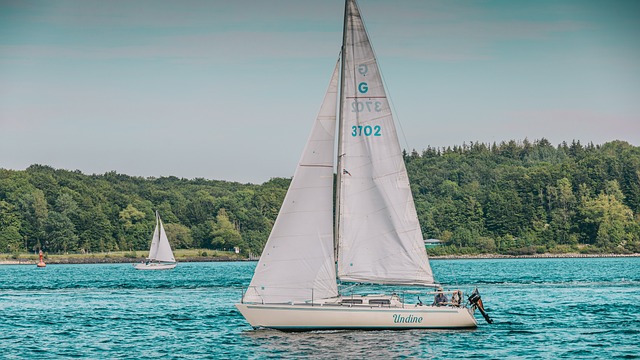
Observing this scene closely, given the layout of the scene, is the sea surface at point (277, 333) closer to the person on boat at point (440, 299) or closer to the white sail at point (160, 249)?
the person on boat at point (440, 299)

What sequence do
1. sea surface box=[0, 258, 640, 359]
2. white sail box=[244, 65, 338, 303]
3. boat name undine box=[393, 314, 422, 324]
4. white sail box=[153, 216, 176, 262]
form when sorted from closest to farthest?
sea surface box=[0, 258, 640, 359] → boat name undine box=[393, 314, 422, 324] → white sail box=[244, 65, 338, 303] → white sail box=[153, 216, 176, 262]

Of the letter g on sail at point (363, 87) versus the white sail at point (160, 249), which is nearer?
the letter g on sail at point (363, 87)

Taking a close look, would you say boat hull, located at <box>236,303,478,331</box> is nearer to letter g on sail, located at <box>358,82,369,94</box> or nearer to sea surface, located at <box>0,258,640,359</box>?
sea surface, located at <box>0,258,640,359</box>

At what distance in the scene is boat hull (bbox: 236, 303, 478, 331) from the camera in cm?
4462

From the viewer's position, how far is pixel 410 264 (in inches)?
1802

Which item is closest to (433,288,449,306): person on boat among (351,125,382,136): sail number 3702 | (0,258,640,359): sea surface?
(0,258,640,359): sea surface

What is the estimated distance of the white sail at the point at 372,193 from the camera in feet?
145

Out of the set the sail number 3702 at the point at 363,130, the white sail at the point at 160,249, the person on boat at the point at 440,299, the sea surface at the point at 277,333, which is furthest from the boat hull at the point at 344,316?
the white sail at the point at 160,249

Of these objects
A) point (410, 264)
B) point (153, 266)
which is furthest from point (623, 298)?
point (153, 266)

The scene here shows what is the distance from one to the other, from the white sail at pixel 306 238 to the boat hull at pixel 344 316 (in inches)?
22.7

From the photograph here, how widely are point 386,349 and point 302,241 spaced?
6615 millimetres

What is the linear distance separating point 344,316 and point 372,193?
5.75 meters

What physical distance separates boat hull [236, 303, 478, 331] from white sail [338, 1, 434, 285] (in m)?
1.43

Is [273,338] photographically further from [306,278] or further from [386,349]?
[386,349]
